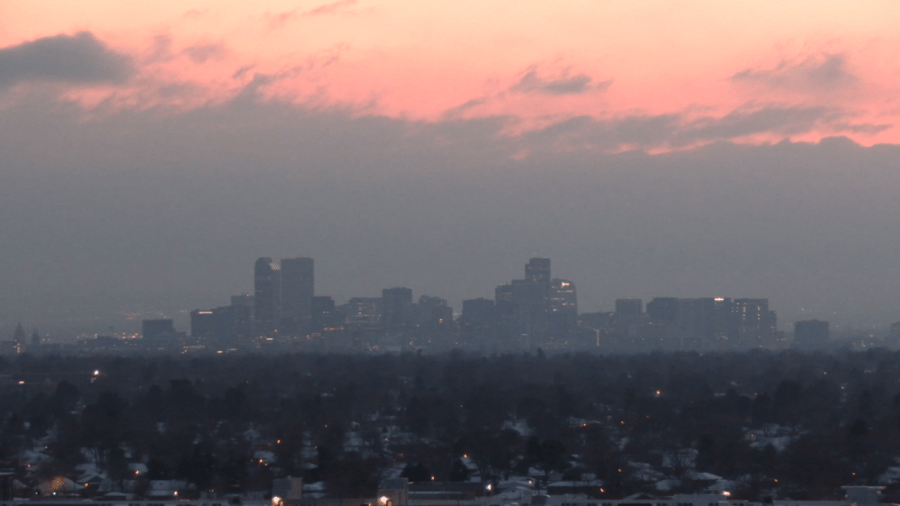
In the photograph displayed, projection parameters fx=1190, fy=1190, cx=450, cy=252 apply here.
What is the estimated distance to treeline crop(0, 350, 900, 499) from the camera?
149ft

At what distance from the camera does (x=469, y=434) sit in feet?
170

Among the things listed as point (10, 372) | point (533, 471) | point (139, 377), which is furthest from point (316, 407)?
point (10, 372)

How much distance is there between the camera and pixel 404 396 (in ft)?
262

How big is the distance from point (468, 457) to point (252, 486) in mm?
10086

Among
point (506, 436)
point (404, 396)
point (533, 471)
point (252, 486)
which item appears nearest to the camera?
point (252, 486)

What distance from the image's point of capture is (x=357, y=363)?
411 feet

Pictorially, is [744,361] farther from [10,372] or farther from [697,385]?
[10,372]

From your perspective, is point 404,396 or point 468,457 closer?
point 468,457

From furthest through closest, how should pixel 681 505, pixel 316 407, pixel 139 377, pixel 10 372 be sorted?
pixel 10 372 → pixel 139 377 → pixel 316 407 → pixel 681 505

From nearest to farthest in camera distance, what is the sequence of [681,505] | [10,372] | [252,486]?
[681,505] → [252,486] → [10,372]

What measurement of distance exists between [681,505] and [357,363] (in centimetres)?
9416

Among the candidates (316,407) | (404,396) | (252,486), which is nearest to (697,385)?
(404,396)

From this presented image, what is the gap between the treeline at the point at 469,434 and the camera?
45312 millimetres

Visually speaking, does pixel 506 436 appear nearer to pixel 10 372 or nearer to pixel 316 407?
pixel 316 407
